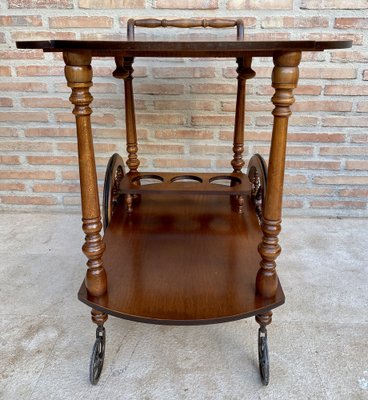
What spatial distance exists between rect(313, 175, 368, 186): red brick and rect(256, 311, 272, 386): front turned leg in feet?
3.54

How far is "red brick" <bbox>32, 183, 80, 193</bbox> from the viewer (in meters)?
2.06

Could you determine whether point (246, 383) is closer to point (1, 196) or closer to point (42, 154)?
point (42, 154)

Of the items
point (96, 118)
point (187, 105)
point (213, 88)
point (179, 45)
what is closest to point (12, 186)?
point (96, 118)

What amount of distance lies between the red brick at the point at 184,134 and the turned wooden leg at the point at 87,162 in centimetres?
103

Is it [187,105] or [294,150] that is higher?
[187,105]

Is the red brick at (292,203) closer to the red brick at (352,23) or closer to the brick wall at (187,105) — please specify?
the brick wall at (187,105)

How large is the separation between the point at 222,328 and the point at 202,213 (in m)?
0.38

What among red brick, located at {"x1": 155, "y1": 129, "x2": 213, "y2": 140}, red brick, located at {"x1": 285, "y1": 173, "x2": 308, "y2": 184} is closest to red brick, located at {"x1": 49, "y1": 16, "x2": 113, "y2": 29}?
red brick, located at {"x1": 155, "y1": 129, "x2": 213, "y2": 140}

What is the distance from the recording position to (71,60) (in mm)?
818

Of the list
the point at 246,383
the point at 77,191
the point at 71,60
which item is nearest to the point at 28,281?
the point at 77,191

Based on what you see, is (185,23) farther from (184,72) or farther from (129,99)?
(184,72)

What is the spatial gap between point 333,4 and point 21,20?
4.31 feet

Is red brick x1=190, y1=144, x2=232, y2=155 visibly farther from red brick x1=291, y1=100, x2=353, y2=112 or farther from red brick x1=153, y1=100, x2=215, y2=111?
red brick x1=291, y1=100, x2=353, y2=112

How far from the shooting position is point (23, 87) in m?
1.88
